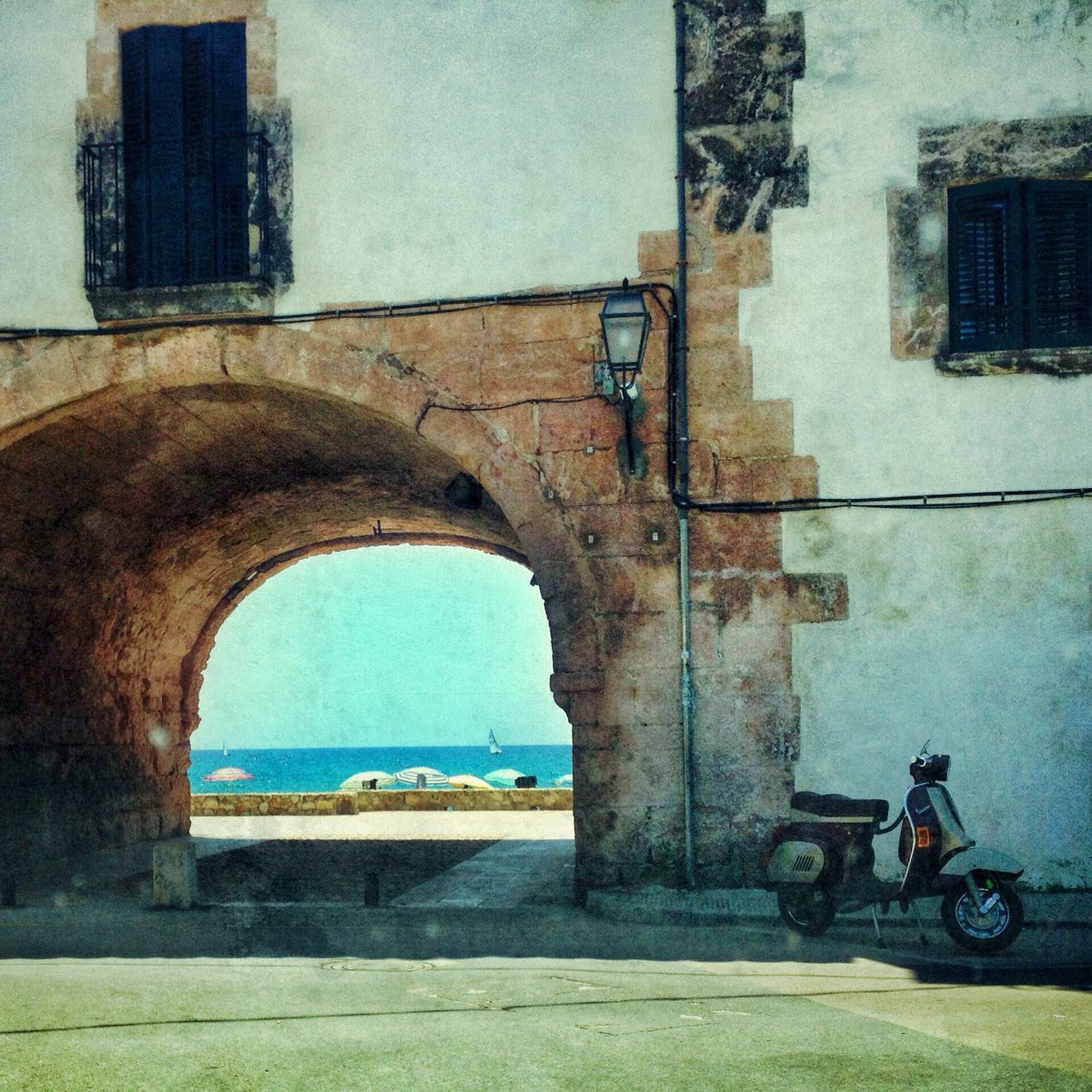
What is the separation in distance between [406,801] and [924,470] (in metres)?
13.3

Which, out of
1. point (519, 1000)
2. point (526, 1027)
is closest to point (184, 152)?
point (519, 1000)

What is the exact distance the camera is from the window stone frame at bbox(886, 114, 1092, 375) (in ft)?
33.4

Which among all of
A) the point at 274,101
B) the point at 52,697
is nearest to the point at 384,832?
the point at 52,697

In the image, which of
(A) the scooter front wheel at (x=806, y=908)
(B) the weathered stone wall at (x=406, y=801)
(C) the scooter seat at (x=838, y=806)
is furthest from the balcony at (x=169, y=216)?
(B) the weathered stone wall at (x=406, y=801)

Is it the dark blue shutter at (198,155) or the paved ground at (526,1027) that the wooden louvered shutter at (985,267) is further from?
the dark blue shutter at (198,155)

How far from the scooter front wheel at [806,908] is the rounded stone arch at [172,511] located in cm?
204

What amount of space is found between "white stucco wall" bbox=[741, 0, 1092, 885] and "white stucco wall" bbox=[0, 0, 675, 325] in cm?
115

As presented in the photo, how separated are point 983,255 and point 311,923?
646 centimetres

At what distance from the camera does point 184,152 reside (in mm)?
11273

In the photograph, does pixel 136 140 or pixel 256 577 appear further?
pixel 256 577

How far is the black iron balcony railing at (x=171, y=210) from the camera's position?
1105 cm

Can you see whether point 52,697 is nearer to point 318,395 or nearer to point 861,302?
point 318,395

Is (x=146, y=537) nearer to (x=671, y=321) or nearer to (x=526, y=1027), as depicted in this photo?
(x=671, y=321)

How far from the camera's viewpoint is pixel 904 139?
10.4 meters
